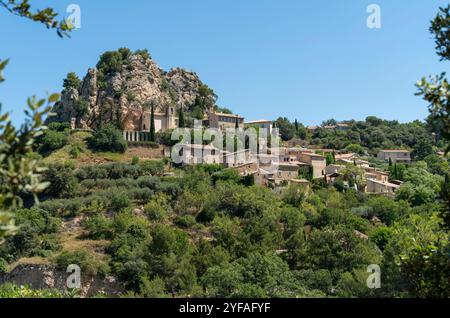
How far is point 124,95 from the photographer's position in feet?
238

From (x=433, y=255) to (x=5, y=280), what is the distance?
112 ft

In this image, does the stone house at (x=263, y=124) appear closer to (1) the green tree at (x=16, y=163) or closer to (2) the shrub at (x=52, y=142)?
(2) the shrub at (x=52, y=142)

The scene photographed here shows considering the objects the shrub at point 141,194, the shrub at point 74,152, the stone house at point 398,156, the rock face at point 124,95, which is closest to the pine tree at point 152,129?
the rock face at point 124,95

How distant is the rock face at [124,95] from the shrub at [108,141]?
5.94 m

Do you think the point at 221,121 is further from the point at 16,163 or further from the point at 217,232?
the point at 16,163

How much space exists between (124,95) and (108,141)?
42.0ft

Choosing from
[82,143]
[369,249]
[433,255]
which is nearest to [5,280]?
[369,249]

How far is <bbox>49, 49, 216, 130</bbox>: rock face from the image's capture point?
70500 millimetres

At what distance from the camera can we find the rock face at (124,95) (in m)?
70.5

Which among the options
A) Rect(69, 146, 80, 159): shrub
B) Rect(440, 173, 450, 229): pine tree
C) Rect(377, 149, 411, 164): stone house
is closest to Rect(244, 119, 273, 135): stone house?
Rect(377, 149, 411, 164): stone house

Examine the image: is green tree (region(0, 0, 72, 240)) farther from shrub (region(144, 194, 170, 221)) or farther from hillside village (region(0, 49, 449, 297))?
shrub (region(144, 194, 170, 221))

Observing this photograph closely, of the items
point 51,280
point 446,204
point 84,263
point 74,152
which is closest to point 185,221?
point 84,263

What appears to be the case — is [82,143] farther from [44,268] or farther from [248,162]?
[44,268]
